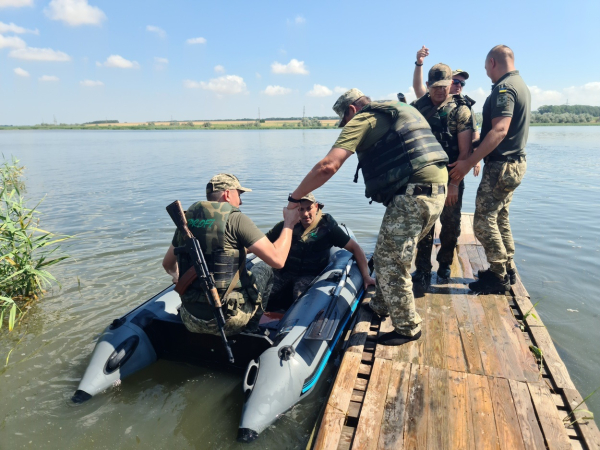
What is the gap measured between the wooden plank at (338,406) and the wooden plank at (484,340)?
930 mm

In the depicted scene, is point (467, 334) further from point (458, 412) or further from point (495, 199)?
point (495, 199)

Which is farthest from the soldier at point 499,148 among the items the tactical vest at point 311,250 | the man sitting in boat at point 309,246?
the tactical vest at point 311,250

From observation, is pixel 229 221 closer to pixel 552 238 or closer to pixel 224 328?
A: pixel 224 328

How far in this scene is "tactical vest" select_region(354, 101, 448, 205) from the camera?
2762 mm

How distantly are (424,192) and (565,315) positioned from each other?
3178 mm

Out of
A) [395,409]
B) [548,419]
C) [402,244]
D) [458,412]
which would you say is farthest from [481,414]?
[402,244]

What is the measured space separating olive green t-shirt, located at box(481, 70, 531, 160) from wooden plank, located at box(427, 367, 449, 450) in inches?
81.6

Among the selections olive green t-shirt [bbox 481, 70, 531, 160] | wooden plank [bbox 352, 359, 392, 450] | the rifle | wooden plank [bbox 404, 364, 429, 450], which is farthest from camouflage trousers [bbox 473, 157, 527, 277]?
the rifle

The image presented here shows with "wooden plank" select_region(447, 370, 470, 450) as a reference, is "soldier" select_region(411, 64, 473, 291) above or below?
above

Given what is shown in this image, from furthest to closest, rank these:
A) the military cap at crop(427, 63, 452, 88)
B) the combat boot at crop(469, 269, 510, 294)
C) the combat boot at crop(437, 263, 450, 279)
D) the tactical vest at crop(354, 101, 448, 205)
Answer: the combat boot at crop(437, 263, 450, 279)
the combat boot at crop(469, 269, 510, 294)
the military cap at crop(427, 63, 452, 88)
the tactical vest at crop(354, 101, 448, 205)

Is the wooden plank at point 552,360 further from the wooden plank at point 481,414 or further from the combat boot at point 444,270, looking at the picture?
the combat boot at point 444,270

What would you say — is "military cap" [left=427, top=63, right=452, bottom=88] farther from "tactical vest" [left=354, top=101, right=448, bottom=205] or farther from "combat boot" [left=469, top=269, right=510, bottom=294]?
"combat boot" [left=469, top=269, right=510, bottom=294]

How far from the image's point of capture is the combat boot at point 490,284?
3.92 m

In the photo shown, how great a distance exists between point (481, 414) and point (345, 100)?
2.26m
